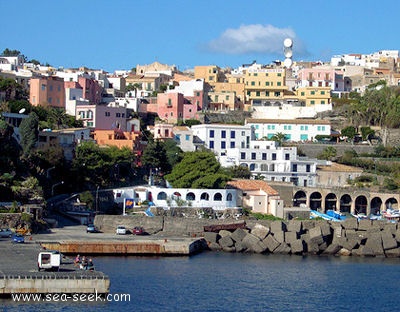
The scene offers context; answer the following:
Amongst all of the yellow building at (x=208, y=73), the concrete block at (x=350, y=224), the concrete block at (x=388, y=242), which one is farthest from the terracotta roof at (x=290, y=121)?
the concrete block at (x=388, y=242)

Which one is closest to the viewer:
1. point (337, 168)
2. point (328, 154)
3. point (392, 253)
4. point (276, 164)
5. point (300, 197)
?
point (392, 253)

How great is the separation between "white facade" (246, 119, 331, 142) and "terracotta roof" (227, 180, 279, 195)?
17363mm

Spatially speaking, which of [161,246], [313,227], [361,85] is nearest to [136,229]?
[161,246]

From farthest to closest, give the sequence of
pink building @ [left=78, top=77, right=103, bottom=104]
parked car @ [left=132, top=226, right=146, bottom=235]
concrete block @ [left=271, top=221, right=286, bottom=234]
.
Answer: pink building @ [left=78, top=77, right=103, bottom=104], concrete block @ [left=271, top=221, right=286, bottom=234], parked car @ [left=132, top=226, right=146, bottom=235]

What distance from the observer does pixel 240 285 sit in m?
42.6

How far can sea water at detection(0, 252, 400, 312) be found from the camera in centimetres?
3728

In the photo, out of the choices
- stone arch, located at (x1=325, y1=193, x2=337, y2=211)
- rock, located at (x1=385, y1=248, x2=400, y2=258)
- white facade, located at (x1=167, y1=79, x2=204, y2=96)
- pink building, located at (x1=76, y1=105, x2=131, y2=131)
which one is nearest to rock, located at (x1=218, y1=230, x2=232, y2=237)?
rock, located at (x1=385, y1=248, x2=400, y2=258)

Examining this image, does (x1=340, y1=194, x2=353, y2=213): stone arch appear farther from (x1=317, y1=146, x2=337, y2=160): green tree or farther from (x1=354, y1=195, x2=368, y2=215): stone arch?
(x1=317, y1=146, x2=337, y2=160): green tree

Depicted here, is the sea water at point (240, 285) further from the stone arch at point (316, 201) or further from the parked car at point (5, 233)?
the stone arch at point (316, 201)

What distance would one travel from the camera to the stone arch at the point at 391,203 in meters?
73.2

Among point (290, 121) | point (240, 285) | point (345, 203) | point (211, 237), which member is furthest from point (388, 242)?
point (290, 121)

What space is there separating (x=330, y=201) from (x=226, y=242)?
65.0 feet

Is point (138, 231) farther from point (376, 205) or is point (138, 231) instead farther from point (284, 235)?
point (376, 205)

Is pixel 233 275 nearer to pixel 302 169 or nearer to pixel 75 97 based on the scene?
pixel 302 169
